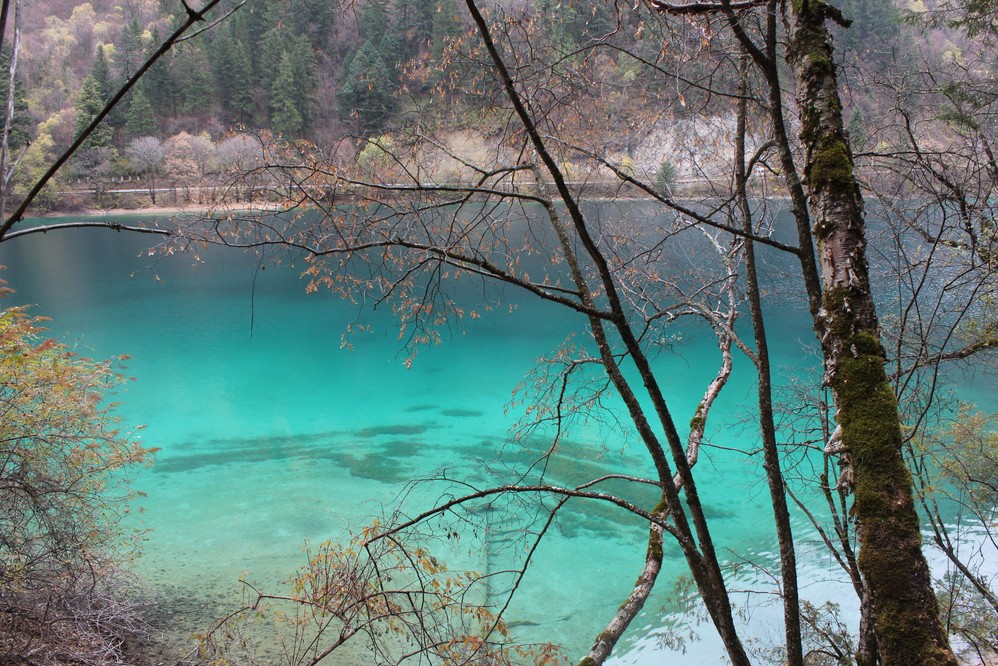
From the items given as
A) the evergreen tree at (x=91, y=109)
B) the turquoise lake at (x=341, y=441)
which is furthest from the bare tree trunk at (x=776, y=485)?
the evergreen tree at (x=91, y=109)

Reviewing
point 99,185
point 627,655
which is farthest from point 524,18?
point 99,185

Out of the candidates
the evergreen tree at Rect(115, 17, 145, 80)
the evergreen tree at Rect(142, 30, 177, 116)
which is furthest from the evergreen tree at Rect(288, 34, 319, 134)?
the evergreen tree at Rect(142, 30, 177, 116)

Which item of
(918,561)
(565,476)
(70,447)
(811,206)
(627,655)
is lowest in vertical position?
(627,655)

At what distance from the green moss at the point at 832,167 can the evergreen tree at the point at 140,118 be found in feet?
148

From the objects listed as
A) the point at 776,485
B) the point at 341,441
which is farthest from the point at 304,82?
the point at 776,485

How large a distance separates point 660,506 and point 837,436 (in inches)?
81.4

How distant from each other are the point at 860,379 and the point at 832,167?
727 millimetres

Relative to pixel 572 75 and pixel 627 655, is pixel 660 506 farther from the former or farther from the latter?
pixel 627 655

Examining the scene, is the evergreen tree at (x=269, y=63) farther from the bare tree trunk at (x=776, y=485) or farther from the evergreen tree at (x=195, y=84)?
the bare tree trunk at (x=776, y=485)

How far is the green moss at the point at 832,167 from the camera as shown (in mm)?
2328

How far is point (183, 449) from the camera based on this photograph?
12.4 metres

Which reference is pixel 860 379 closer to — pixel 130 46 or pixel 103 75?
pixel 130 46

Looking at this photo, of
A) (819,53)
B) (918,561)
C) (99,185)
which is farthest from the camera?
(99,185)

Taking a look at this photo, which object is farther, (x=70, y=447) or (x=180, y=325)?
(x=180, y=325)
